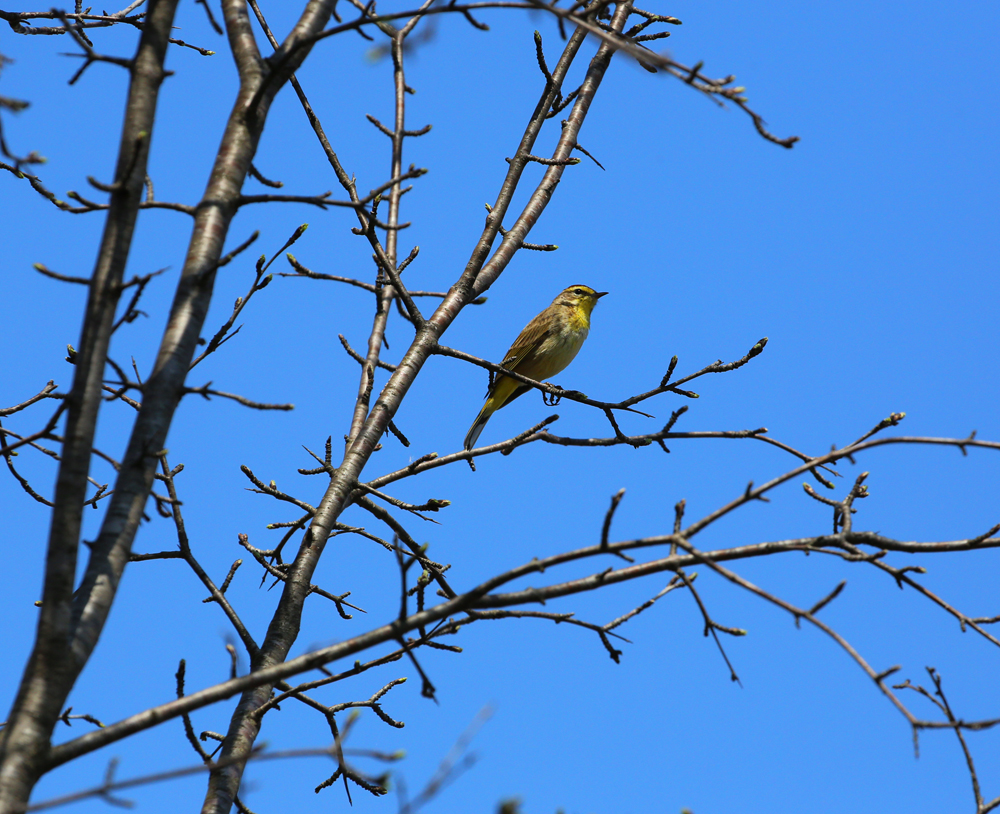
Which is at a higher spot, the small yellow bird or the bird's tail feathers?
the small yellow bird

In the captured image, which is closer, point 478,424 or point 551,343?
point 478,424

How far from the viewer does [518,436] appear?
16.7 feet

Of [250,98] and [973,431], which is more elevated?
[250,98]

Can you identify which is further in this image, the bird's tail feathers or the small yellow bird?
the small yellow bird

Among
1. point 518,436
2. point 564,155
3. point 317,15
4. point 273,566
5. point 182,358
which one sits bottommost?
point 182,358

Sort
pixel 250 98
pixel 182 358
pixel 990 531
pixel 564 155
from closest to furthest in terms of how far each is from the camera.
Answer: pixel 990 531 < pixel 182 358 < pixel 250 98 < pixel 564 155

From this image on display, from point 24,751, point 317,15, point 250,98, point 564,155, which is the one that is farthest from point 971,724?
point 564,155

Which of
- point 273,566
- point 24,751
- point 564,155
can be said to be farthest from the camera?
point 564,155

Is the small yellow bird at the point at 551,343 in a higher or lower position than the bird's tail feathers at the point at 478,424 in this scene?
higher

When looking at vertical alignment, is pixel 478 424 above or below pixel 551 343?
below

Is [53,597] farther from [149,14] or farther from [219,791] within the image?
[149,14]

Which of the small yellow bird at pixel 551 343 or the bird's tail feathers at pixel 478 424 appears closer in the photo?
the bird's tail feathers at pixel 478 424

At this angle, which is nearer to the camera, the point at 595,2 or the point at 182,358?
the point at 182,358

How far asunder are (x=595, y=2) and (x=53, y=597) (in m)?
3.03
